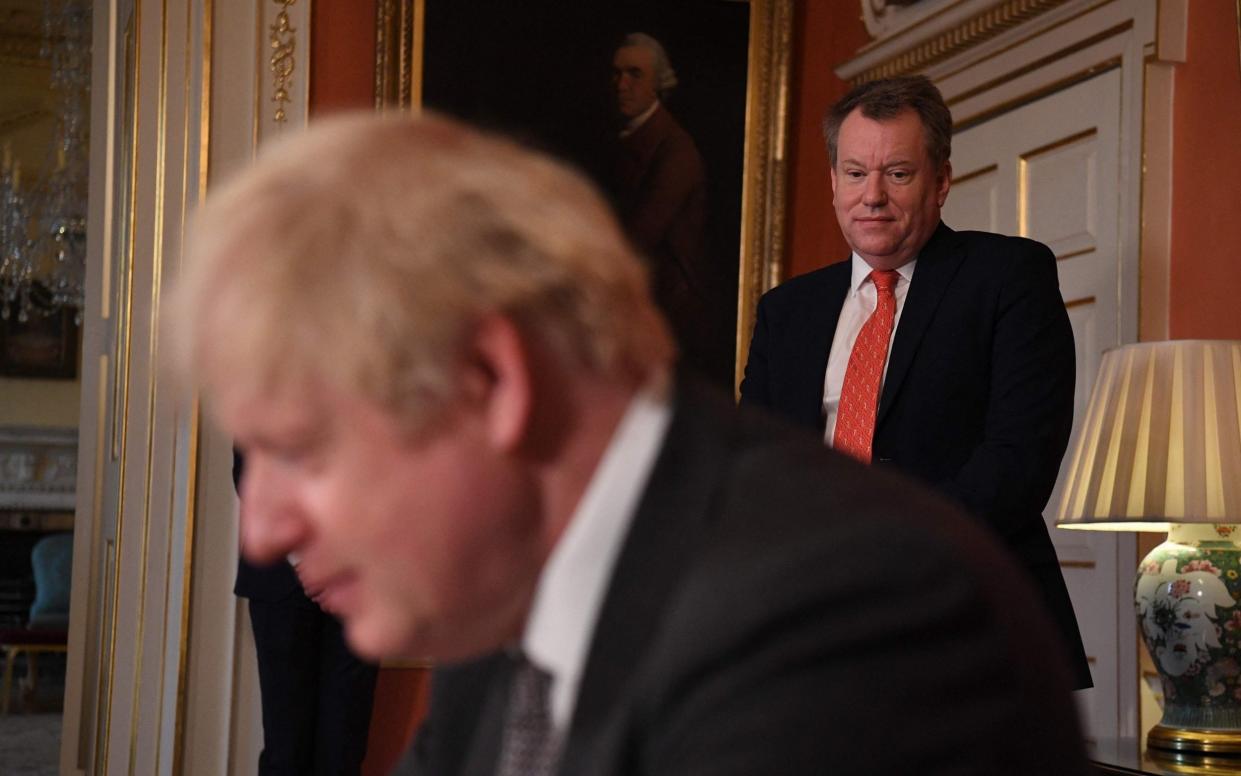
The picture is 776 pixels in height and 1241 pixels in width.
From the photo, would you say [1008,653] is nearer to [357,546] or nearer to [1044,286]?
[357,546]

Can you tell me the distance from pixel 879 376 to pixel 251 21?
11.2 feet

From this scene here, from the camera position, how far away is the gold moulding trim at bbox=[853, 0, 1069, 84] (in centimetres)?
455

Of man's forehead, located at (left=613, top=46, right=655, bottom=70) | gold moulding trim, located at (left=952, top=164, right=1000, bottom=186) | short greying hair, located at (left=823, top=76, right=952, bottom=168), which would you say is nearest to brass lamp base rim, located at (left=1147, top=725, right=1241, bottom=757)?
short greying hair, located at (left=823, top=76, right=952, bottom=168)

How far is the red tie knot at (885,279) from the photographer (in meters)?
2.99

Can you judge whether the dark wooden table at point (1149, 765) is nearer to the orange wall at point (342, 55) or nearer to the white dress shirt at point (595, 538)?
the white dress shirt at point (595, 538)

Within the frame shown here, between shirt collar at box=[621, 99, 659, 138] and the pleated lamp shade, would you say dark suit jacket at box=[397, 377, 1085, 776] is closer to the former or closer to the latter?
the pleated lamp shade

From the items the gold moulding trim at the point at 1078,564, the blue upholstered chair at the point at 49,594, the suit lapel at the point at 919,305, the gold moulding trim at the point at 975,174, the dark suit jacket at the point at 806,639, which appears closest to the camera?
the dark suit jacket at the point at 806,639

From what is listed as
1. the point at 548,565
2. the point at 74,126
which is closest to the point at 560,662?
the point at 548,565

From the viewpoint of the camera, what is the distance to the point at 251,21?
557cm

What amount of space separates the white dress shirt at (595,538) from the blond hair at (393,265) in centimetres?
4

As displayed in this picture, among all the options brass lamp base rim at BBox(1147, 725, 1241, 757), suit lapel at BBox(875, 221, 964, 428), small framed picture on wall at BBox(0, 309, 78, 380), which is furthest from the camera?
small framed picture on wall at BBox(0, 309, 78, 380)

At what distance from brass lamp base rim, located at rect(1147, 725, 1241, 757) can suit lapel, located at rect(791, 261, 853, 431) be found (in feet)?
3.16

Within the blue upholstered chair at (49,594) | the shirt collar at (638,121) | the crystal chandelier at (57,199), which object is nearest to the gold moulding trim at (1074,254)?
the shirt collar at (638,121)

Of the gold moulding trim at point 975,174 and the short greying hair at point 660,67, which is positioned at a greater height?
the short greying hair at point 660,67
